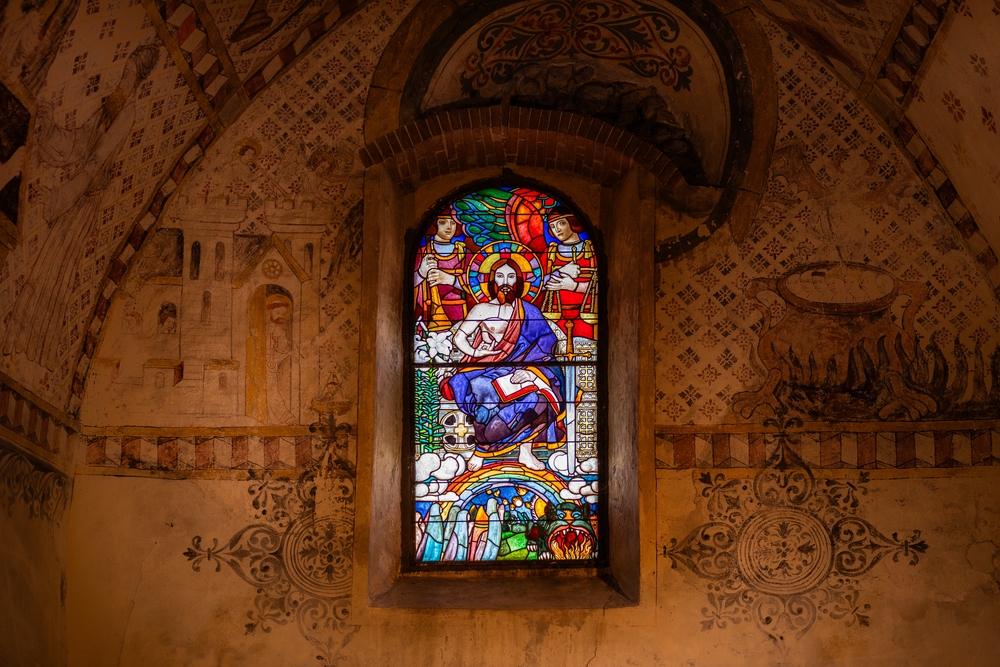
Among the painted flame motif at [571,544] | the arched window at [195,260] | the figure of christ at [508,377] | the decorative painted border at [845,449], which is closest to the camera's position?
the decorative painted border at [845,449]

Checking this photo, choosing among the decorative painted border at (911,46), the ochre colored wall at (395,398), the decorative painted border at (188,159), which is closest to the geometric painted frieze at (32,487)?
the ochre colored wall at (395,398)

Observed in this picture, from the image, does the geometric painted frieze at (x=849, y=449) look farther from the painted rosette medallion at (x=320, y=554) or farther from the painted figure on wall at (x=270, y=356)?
the painted figure on wall at (x=270, y=356)

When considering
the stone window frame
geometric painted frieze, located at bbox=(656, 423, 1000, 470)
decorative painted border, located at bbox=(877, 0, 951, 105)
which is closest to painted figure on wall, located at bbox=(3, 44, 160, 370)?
the stone window frame

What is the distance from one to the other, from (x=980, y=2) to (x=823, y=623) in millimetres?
3142

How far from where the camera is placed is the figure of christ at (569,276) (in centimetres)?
690

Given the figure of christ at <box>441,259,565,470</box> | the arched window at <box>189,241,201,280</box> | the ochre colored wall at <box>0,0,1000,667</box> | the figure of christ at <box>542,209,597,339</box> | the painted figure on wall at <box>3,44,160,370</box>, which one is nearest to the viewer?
the painted figure on wall at <box>3,44,160,370</box>

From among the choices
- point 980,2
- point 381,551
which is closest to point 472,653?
point 381,551

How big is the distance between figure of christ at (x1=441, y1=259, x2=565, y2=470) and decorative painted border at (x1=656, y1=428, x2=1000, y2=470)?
81cm

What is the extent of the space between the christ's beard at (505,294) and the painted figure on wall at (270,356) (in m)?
1.26

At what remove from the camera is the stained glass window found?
663 centimetres

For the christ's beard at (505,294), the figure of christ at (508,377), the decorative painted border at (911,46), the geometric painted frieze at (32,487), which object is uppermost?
the decorative painted border at (911,46)

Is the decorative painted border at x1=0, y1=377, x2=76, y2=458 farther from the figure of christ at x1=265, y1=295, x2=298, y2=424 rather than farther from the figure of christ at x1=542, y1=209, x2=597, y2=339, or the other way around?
the figure of christ at x1=542, y1=209, x2=597, y2=339

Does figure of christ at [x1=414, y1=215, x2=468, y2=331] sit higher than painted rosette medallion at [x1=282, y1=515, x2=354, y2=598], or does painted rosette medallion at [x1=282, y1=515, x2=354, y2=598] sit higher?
figure of christ at [x1=414, y1=215, x2=468, y2=331]

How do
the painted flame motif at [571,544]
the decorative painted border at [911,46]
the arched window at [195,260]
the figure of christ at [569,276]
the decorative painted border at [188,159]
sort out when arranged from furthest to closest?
the figure of christ at [569,276] < the painted flame motif at [571,544] < the arched window at [195,260] < the decorative painted border at [188,159] < the decorative painted border at [911,46]
